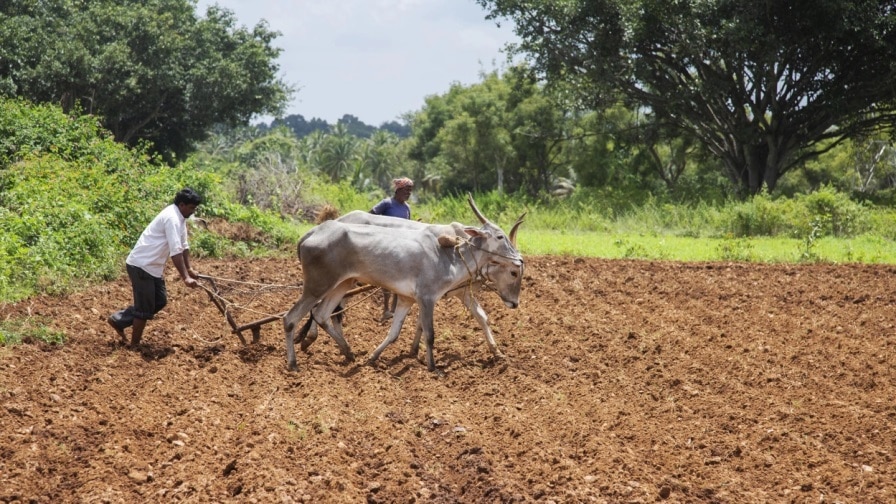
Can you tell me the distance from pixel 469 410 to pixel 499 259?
1.98 meters

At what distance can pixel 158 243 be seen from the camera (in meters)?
8.66

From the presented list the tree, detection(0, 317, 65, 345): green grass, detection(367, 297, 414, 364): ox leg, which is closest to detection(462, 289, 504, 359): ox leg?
detection(367, 297, 414, 364): ox leg

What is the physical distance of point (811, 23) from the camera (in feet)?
74.9

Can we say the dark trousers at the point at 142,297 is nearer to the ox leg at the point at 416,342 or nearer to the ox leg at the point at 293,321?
the ox leg at the point at 293,321

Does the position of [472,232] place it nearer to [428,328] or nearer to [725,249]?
[428,328]

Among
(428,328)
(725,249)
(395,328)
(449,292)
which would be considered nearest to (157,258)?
(395,328)

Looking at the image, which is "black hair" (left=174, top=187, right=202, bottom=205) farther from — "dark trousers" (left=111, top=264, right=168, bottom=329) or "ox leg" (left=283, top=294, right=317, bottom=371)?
"ox leg" (left=283, top=294, right=317, bottom=371)

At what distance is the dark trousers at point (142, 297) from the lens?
343 inches

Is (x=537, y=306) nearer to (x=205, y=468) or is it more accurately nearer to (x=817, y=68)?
(x=205, y=468)

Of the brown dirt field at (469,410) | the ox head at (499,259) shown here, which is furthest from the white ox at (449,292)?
the brown dirt field at (469,410)

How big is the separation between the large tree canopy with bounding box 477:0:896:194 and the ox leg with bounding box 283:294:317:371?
54.6 feet

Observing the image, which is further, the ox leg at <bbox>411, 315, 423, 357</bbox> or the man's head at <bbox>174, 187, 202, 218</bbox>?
the ox leg at <bbox>411, 315, 423, 357</bbox>

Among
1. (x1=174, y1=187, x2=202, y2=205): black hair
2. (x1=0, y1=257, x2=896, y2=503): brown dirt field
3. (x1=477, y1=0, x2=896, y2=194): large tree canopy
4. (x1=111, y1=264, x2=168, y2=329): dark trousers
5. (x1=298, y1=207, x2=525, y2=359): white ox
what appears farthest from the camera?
(x1=477, y1=0, x2=896, y2=194): large tree canopy

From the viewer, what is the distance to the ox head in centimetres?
931
